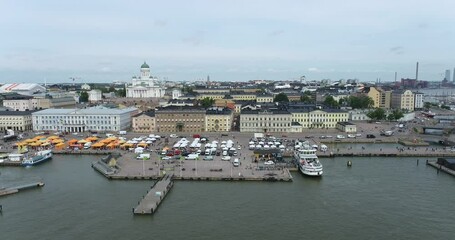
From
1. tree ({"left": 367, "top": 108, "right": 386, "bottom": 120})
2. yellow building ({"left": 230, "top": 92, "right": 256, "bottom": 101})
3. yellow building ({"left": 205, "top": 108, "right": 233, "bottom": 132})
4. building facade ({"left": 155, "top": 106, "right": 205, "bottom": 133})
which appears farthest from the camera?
yellow building ({"left": 230, "top": 92, "right": 256, "bottom": 101})

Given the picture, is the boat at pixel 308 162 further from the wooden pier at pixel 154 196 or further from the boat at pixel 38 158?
the boat at pixel 38 158

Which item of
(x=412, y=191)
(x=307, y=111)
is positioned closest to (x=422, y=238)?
(x=412, y=191)

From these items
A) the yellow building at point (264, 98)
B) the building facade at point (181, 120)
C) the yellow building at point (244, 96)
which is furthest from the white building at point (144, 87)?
the building facade at point (181, 120)

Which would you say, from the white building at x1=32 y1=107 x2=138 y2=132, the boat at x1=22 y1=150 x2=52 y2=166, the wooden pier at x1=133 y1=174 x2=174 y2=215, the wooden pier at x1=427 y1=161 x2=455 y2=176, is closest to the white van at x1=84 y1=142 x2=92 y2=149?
the boat at x1=22 y1=150 x2=52 y2=166

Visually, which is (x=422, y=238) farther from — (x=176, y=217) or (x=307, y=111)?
(x=307, y=111)

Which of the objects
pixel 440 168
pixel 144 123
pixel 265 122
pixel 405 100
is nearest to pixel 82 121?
pixel 144 123

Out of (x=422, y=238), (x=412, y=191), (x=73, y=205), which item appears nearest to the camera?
(x=422, y=238)

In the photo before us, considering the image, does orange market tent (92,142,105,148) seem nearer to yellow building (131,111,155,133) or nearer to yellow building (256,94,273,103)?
yellow building (131,111,155,133)
